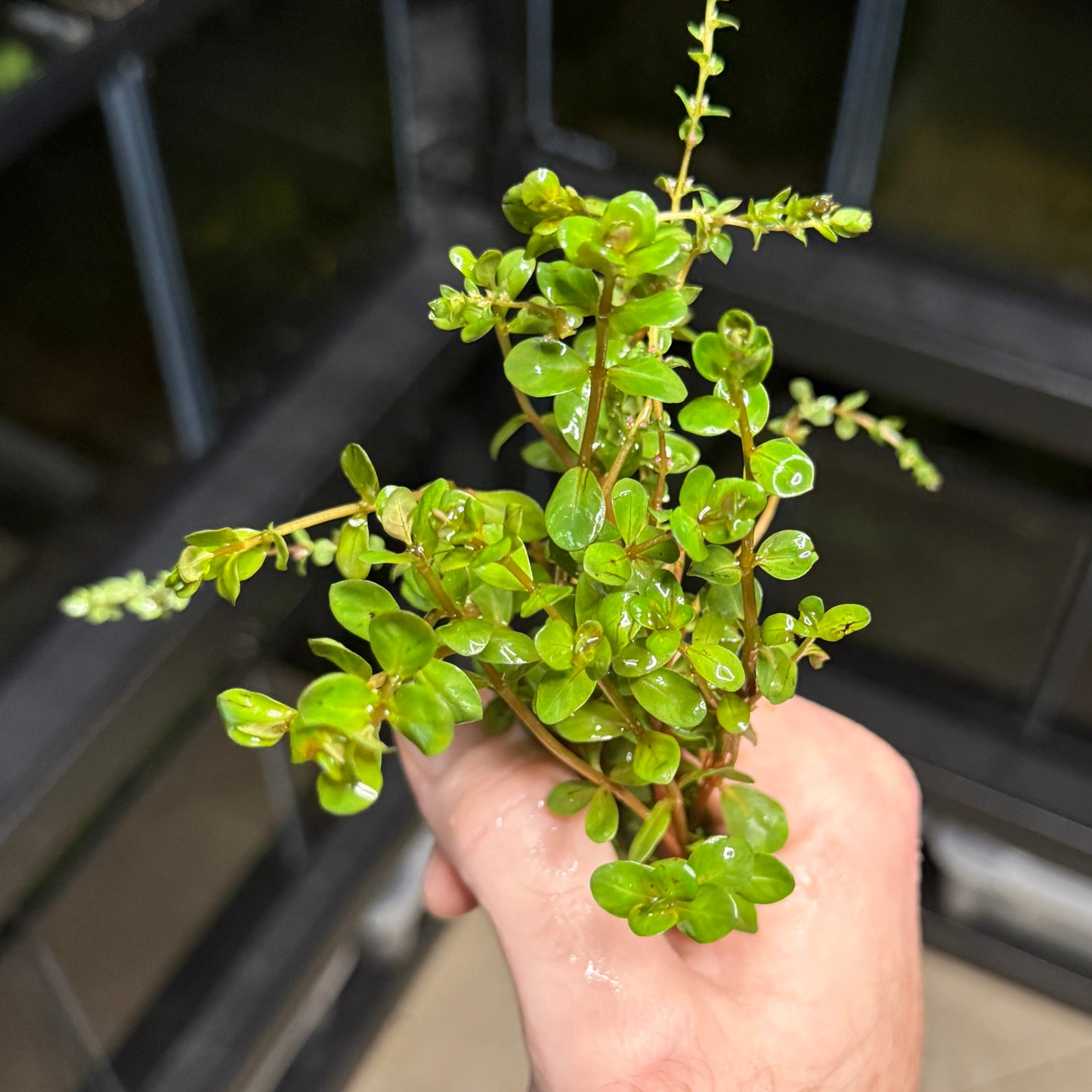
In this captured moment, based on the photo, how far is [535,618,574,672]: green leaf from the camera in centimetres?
37

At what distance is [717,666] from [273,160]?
0.71m

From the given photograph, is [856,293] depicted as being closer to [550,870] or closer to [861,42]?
[861,42]

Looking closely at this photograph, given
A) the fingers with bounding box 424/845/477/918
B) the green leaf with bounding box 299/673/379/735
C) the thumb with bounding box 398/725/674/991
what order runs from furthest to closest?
the fingers with bounding box 424/845/477/918 → the thumb with bounding box 398/725/674/991 → the green leaf with bounding box 299/673/379/735

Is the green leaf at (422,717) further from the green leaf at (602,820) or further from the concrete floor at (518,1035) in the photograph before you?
the concrete floor at (518,1035)

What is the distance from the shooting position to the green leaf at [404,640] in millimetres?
295

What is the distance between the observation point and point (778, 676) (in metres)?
0.39

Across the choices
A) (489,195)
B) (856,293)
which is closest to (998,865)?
(856,293)

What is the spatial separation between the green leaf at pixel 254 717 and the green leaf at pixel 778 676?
0.16 metres

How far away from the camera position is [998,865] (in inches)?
47.5

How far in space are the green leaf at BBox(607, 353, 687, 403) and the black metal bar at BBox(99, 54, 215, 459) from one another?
1.95 ft

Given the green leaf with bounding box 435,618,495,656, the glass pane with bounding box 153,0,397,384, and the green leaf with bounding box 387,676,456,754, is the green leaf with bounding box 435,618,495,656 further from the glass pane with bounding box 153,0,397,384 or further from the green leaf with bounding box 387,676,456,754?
the glass pane with bounding box 153,0,397,384

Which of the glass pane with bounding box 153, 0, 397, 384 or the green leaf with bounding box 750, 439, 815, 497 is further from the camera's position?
the glass pane with bounding box 153, 0, 397, 384

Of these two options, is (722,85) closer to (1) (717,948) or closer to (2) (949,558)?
(2) (949,558)

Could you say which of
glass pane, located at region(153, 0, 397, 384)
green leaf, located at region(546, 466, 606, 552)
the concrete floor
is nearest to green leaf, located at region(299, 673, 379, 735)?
green leaf, located at region(546, 466, 606, 552)
